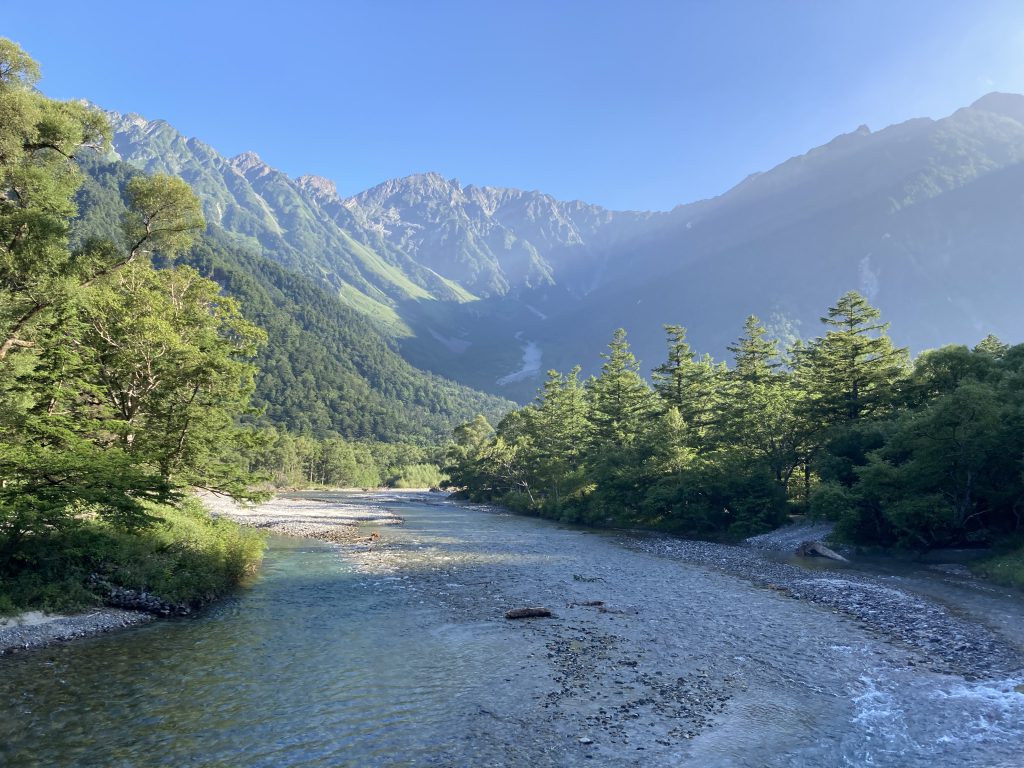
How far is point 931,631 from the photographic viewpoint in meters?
17.9

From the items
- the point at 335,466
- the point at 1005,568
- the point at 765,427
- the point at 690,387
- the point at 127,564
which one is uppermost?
the point at 690,387

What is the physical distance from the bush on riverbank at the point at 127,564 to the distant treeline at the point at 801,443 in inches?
1365

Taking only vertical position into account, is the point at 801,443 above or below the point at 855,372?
below

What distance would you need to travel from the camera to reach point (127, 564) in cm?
1862

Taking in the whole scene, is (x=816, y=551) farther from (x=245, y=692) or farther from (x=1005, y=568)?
(x=245, y=692)

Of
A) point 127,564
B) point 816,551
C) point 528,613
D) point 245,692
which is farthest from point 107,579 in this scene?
point 816,551

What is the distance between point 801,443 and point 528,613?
40.1m

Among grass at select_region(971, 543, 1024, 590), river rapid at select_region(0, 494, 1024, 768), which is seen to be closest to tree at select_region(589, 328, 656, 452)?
grass at select_region(971, 543, 1024, 590)

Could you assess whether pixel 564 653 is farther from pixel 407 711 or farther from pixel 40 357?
pixel 40 357

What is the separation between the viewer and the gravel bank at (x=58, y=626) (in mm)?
14375

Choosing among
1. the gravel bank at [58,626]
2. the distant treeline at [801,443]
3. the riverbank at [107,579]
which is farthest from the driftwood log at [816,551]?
the gravel bank at [58,626]

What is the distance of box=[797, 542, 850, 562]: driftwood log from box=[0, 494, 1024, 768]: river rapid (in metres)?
10.0

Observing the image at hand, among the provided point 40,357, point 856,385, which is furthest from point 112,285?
point 856,385

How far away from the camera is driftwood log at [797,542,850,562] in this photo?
34312 millimetres
